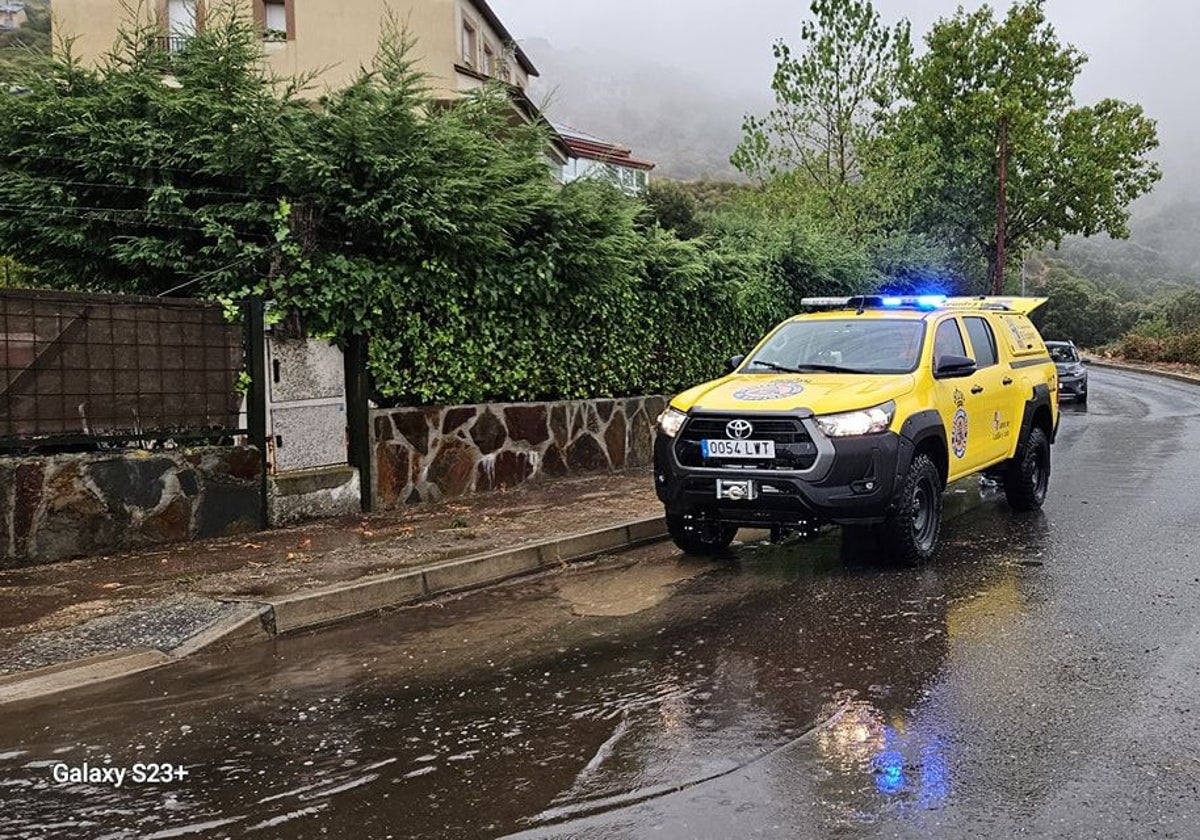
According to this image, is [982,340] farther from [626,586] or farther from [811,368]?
[626,586]

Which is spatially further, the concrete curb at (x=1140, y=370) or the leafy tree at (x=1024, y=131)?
the leafy tree at (x=1024, y=131)

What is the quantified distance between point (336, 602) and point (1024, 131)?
43.4 m

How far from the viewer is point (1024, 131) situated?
42719mm

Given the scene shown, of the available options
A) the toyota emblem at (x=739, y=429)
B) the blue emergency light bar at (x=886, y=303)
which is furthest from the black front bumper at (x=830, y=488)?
the blue emergency light bar at (x=886, y=303)

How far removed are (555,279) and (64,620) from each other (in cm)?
625

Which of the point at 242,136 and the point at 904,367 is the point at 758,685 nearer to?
the point at 904,367

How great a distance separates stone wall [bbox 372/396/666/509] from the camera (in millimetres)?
9656

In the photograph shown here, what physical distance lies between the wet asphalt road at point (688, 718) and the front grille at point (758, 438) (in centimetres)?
85

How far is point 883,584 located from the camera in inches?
275

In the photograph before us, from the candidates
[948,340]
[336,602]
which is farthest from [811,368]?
[336,602]

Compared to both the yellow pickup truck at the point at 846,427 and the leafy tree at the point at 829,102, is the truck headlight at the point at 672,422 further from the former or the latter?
the leafy tree at the point at 829,102

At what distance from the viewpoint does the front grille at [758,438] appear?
7.02 metres

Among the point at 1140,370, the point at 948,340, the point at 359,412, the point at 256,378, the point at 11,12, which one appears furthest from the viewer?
the point at 11,12

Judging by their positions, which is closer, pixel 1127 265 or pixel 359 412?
pixel 359 412
